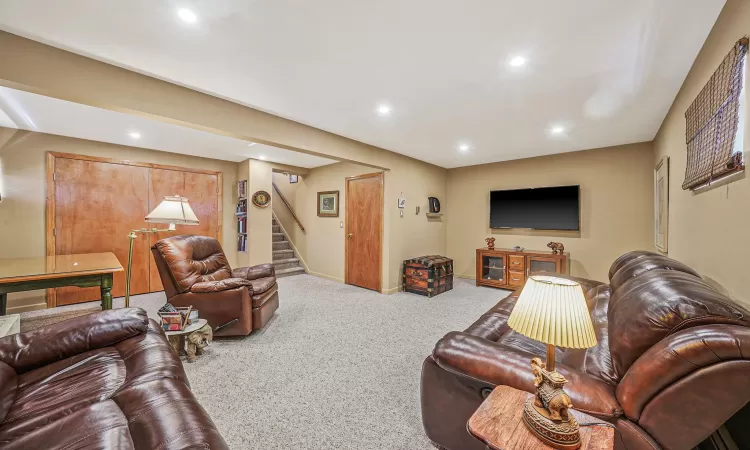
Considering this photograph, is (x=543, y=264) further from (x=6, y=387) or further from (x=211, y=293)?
(x=6, y=387)

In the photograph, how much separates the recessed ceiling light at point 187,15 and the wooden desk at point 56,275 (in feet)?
7.25

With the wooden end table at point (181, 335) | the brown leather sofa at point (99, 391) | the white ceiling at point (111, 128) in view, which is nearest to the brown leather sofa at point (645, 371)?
the brown leather sofa at point (99, 391)

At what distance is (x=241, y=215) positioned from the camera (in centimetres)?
517

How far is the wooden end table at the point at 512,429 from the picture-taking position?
0.88m

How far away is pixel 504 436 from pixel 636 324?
0.65 meters

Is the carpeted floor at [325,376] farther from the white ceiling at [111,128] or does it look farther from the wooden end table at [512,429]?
the white ceiling at [111,128]

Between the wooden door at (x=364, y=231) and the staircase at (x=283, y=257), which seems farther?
the staircase at (x=283, y=257)

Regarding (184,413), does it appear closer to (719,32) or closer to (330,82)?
(330,82)

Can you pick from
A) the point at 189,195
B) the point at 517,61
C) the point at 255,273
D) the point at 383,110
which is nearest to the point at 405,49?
the point at 517,61

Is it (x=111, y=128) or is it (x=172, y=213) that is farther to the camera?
(x=111, y=128)

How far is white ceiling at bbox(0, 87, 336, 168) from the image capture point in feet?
9.30

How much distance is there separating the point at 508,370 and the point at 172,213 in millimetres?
2856

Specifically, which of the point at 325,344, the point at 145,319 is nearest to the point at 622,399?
the point at 325,344

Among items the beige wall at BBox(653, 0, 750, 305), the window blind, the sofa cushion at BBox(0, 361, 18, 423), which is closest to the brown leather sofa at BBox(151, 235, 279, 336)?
the sofa cushion at BBox(0, 361, 18, 423)
